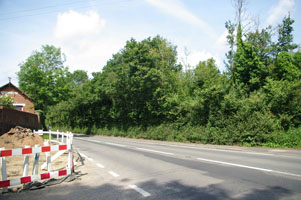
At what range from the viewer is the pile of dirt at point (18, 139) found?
535 inches

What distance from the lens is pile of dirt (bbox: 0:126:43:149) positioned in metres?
13.6

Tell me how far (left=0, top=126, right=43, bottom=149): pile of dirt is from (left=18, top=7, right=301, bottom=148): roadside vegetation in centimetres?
1247

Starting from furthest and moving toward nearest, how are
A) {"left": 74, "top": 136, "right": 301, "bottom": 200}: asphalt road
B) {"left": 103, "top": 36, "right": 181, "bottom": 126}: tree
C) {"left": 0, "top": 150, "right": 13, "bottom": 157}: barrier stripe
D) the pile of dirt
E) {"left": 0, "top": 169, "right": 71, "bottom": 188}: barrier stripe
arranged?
{"left": 103, "top": 36, "right": 181, "bottom": 126}: tree < the pile of dirt < {"left": 0, "top": 150, "right": 13, "bottom": 157}: barrier stripe < {"left": 0, "top": 169, "right": 71, "bottom": 188}: barrier stripe < {"left": 74, "top": 136, "right": 301, "bottom": 200}: asphalt road

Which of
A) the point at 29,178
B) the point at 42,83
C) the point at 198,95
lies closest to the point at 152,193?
the point at 29,178

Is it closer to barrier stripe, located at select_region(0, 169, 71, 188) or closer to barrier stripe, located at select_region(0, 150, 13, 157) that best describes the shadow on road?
barrier stripe, located at select_region(0, 169, 71, 188)

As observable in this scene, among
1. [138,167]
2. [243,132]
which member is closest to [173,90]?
[243,132]

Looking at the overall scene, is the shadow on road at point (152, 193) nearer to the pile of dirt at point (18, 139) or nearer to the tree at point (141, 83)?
the pile of dirt at point (18, 139)

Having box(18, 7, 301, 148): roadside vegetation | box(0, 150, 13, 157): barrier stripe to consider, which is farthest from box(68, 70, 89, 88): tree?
box(0, 150, 13, 157): barrier stripe

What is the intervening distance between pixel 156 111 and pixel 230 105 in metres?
10.3

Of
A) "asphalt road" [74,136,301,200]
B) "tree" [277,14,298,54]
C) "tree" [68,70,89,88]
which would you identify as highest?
"tree" [68,70,89,88]

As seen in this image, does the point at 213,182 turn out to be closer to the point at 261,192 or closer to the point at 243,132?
the point at 261,192

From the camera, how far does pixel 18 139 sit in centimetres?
1427

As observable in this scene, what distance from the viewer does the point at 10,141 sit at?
547 inches

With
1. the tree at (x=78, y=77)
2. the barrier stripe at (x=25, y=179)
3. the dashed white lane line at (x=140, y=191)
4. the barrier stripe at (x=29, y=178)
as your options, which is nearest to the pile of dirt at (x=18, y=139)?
the barrier stripe at (x=29, y=178)
